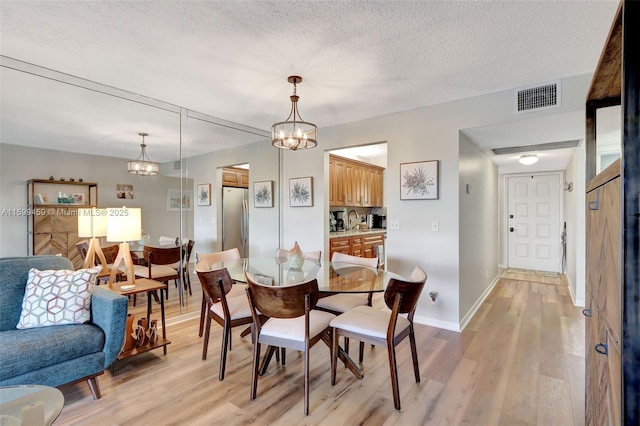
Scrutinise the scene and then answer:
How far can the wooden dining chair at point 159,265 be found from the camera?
3277 millimetres

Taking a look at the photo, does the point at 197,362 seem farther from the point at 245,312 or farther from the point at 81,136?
the point at 81,136

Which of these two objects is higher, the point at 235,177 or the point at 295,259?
the point at 235,177

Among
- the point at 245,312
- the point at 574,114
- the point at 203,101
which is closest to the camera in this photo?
the point at 245,312

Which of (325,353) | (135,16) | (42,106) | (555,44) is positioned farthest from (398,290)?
(42,106)

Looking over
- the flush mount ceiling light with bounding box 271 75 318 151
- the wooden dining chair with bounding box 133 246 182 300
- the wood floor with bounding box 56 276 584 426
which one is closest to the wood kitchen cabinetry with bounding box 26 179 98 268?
the wooden dining chair with bounding box 133 246 182 300

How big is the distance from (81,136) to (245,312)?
2458mm

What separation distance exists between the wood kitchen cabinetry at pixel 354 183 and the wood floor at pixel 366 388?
9.60 ft

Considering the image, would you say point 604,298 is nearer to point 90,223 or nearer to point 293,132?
point 293,132

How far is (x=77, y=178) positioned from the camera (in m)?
2.91

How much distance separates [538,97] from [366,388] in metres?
2.92

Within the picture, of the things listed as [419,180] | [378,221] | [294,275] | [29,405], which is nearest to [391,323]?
[294,275]

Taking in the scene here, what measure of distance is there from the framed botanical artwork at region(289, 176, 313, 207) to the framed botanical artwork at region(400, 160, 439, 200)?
135cm

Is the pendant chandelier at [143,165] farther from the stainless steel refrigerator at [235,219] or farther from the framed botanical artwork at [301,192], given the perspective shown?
the framed botanical artwork at [301,192]

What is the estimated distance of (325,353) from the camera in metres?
2.72
